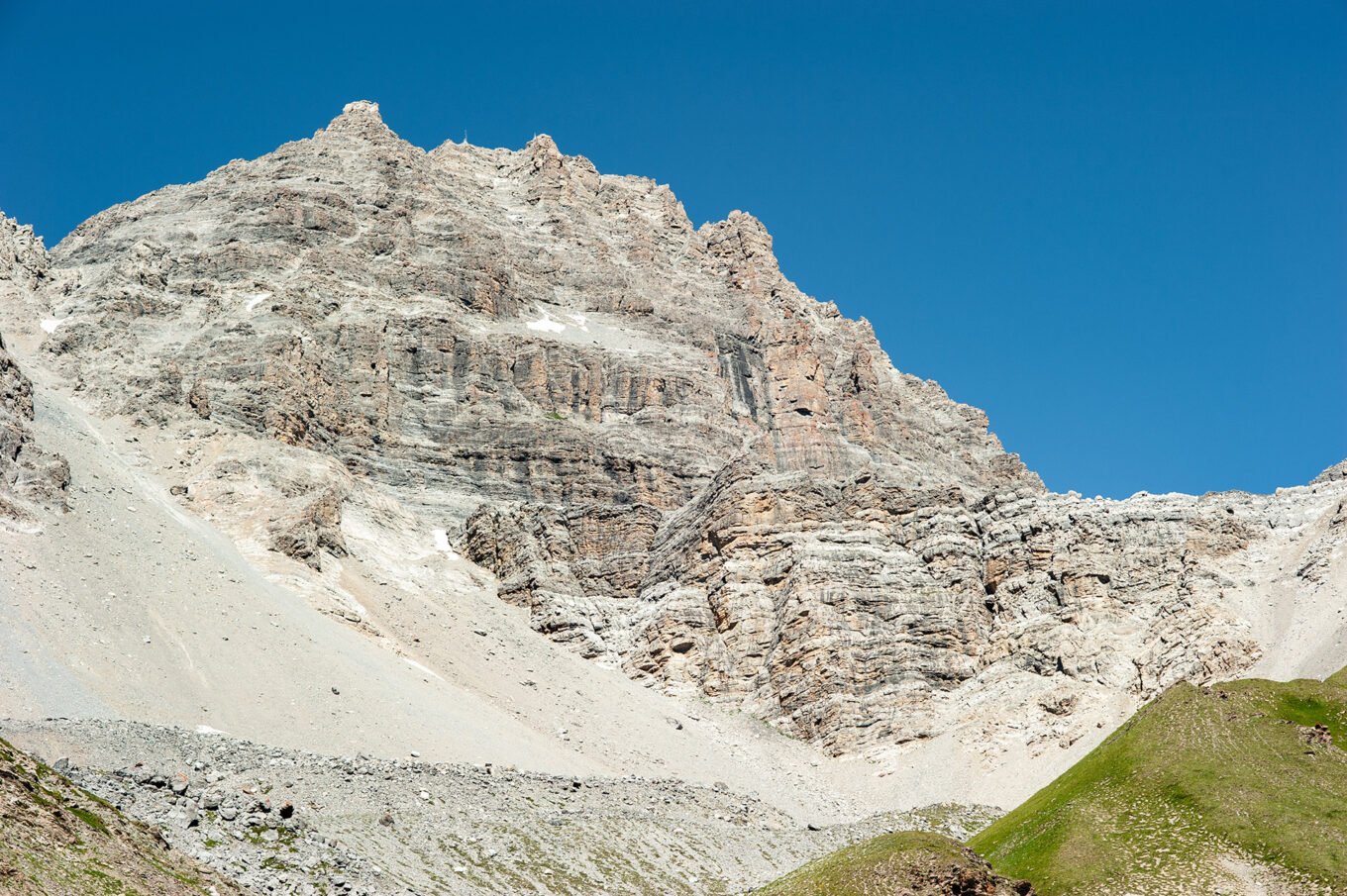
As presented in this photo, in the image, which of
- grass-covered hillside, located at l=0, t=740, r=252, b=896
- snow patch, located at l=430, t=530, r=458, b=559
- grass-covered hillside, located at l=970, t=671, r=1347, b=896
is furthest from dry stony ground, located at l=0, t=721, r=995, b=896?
snow patch, located at l=430, t=530, r=458, b=559

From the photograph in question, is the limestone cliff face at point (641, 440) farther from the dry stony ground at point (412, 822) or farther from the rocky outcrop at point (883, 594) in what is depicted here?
the dry stony ground at point (412, 822)

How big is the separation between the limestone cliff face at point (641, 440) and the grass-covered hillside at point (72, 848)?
63.6 metres

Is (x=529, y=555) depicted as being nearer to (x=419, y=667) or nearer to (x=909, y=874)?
(x=419, y=667)

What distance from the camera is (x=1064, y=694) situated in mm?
84000

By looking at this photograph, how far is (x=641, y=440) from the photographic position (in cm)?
13450

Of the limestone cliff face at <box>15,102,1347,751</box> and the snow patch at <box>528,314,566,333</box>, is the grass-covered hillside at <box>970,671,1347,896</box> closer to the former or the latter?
the limestone cliff face at <box>15,102,1347,751</box>

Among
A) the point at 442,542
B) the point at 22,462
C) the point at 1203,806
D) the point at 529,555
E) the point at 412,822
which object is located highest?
the point at 529,555

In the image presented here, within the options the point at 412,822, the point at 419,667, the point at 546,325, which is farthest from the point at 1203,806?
the point at 546,325

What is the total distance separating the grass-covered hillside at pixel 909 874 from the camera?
33.8 meters

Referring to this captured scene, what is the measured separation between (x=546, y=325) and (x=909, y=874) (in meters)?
126

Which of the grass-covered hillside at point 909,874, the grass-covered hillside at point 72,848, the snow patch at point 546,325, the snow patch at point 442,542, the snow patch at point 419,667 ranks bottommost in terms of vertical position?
the grass-covered hillside at point 72,848

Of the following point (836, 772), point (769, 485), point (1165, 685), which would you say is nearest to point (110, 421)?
point (769, 485)

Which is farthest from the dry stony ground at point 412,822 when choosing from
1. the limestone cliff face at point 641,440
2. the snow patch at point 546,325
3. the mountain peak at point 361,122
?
the mountain peak at point 361,122

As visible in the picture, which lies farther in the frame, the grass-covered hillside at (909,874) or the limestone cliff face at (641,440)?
the limestone cliff face at (641,440)
